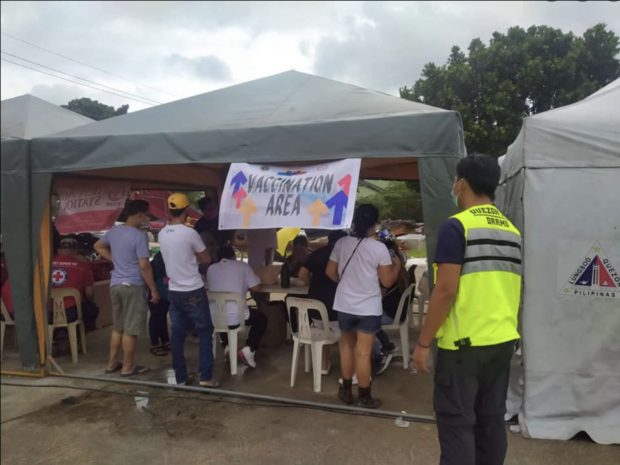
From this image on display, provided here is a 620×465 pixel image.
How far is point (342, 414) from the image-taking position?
3.76 m

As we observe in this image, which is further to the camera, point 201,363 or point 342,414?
A: point 201,363

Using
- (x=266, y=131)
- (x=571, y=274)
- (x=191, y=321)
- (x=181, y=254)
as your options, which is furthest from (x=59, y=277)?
(x=571, y=274)

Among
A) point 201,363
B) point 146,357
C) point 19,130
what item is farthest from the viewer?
point 146,357

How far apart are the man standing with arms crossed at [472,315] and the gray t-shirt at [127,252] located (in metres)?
3.14

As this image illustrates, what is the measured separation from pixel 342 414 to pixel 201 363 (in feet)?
4.57

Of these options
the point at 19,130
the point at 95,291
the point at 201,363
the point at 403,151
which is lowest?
the point at 201,363

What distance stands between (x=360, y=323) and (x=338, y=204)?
3.18ft

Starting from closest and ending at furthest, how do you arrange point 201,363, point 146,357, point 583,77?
point 201,363
point 146,357
point 583,77

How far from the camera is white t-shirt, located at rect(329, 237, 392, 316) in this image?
3639 millimetres

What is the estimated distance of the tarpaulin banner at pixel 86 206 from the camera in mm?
4961

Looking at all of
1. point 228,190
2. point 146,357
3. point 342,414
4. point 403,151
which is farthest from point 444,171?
point 146,357

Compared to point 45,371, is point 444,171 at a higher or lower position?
higher

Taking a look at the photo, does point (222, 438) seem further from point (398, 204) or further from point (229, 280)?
point (398, 204)

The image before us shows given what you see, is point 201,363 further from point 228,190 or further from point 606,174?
point 606,174
